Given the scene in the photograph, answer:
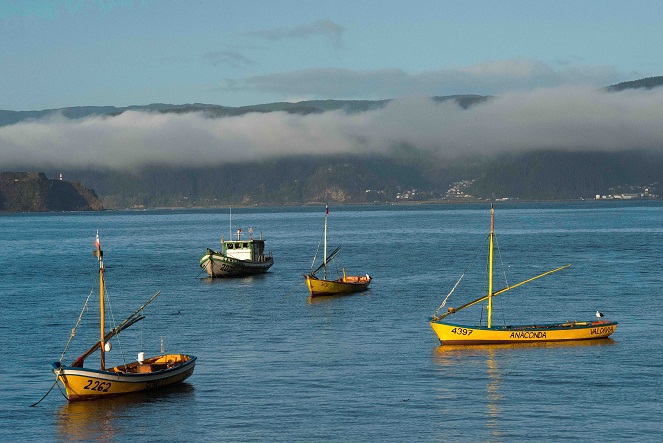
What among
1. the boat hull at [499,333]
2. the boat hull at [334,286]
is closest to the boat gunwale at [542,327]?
the boat hull at [499,333]

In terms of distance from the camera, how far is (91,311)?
3762 inches

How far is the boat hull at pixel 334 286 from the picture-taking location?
348ft

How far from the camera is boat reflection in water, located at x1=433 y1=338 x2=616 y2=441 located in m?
52.0

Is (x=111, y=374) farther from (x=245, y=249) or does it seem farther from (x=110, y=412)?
(x=245, y=249)

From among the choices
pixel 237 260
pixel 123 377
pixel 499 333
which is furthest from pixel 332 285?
pixel 123 377

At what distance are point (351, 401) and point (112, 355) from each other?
69.2ft

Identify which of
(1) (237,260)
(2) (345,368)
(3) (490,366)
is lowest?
(3) (490,366)

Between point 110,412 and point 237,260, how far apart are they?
85679mm

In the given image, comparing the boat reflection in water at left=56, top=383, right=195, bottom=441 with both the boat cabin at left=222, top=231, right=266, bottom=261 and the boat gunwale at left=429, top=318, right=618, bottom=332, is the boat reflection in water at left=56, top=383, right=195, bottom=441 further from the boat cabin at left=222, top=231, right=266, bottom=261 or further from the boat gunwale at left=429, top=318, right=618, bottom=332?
the boat cabin at left=222, top=231, right=266, bottom=261

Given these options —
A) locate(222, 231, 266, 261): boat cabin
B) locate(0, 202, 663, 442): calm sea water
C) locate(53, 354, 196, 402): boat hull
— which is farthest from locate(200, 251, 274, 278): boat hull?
locate(53, 354, 196, 402): boat hull

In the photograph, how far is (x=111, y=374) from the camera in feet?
181

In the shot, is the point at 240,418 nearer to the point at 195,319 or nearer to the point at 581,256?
the point at 195,319

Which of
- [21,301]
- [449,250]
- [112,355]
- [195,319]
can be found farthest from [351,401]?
[449,250]

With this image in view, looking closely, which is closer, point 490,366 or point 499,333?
point 490,366
